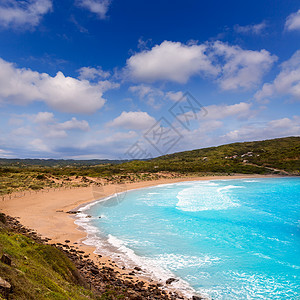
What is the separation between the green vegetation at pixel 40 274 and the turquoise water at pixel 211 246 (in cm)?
388

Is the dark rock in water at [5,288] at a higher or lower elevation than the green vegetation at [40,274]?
higher

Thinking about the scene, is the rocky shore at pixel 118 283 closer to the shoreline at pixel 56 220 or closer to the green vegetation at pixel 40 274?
the shoreline at pixel 56 220

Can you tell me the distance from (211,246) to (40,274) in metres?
10.2

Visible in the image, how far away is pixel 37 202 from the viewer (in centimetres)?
2281

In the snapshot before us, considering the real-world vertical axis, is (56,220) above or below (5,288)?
below

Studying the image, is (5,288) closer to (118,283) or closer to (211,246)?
(118,283)

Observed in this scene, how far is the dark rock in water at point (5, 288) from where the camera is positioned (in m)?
3.39

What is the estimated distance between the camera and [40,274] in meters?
4.80

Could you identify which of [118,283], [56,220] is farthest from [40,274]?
[56,220]

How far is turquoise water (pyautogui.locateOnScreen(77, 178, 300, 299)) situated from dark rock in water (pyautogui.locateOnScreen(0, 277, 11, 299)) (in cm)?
635

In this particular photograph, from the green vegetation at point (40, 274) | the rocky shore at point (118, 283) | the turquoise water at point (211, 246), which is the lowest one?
the turquoise water at point (211, 246)

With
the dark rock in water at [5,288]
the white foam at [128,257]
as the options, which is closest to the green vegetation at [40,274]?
the dark rock in water at [5,288]

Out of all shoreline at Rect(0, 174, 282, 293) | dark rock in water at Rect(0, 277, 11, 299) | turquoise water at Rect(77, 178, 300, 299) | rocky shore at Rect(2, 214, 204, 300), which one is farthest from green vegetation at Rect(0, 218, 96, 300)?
turquoise water at Rect(77, 178, 300, 299)

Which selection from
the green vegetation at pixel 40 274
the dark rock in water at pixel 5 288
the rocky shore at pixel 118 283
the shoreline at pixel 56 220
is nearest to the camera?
the dark rock in water at pixel 5 288
